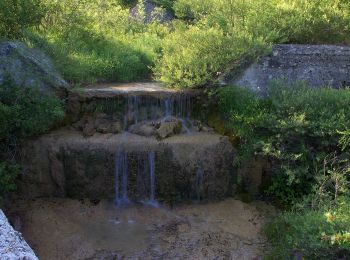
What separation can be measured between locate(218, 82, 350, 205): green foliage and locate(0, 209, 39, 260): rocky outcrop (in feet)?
15.1

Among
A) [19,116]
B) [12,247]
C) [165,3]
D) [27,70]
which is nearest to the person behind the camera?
[12,247]

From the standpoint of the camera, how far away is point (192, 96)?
29.7 ft

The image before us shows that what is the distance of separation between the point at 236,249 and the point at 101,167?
2673 millimetres

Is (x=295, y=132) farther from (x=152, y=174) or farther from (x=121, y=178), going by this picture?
(x=121, y=178)

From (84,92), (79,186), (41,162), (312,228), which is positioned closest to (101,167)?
(79,186)

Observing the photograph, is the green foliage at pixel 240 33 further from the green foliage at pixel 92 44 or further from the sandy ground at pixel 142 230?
the sandy ground at pixel 142 230

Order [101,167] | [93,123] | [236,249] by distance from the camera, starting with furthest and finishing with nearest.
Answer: [93,123]
[101,167]
[236,249]

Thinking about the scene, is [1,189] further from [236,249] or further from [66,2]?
[66,2]

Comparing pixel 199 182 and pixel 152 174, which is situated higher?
pixel 152 174

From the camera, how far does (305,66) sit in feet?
30.3

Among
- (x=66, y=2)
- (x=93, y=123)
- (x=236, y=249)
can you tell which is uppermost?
(x=66, y=2)

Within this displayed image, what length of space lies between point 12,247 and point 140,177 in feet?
15.4

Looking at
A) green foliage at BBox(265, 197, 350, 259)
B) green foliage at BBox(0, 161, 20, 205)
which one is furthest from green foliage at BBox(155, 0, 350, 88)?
green foliage at BBox(265, 197, 350, 259)

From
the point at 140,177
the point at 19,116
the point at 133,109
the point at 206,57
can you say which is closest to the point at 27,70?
the point at 19,116
